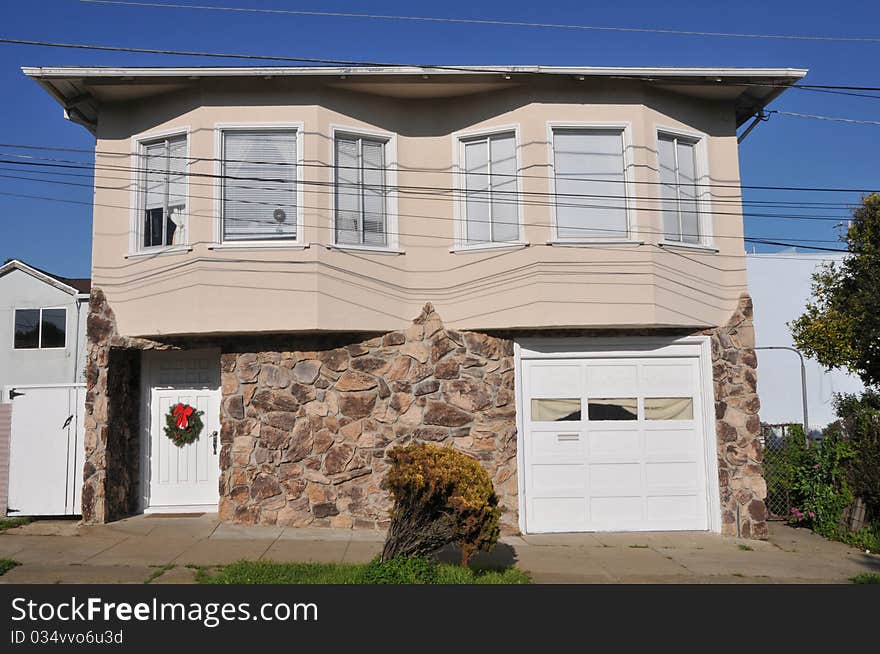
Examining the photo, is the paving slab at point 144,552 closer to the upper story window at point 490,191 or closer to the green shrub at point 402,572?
the green shrub at point 402,572

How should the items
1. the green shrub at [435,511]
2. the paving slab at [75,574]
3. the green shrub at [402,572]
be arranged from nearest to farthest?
the green shrub at [402,572]
the green shrub at [435,511]
the paving slab at [75,574]

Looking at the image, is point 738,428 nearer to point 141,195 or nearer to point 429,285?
point 429,285

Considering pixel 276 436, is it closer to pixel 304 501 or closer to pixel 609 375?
pixel 304 501

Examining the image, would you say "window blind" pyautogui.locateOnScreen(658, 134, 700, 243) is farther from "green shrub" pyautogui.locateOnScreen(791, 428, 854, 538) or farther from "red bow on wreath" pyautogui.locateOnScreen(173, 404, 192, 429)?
"red bow on wreath" pyautogui.locateOnScreen(173, 404, 192, 429)

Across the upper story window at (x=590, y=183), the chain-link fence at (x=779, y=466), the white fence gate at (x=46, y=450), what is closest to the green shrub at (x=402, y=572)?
the upper story window at (x=590, y=183)

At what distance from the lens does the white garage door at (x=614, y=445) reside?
10922 millimetres

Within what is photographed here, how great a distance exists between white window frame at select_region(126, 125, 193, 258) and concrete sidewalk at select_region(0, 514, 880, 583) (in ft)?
12.7

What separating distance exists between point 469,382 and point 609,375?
208cm

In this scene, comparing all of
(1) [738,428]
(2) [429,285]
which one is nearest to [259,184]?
(2) [429,285]

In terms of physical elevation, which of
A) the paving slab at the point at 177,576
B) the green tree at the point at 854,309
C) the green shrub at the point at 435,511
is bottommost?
the paving slab at the point at 177,576

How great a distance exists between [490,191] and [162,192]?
476cm

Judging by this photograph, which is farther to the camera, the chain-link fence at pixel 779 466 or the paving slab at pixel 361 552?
the chain-link fence at pixel 779 466

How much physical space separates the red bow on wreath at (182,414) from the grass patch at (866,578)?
29.8 feet

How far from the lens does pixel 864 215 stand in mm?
13164
